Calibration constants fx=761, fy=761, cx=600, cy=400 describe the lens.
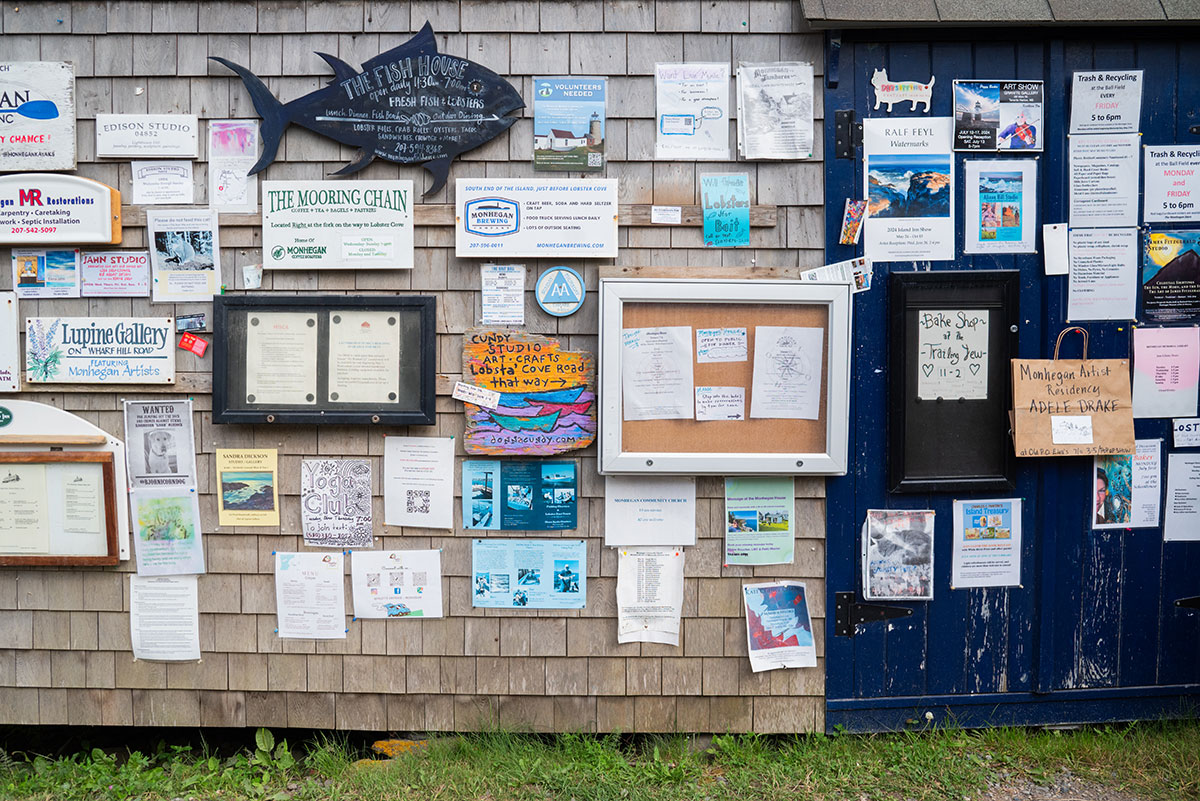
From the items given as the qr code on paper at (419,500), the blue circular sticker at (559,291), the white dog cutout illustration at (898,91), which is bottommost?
the qr code on paper at (419,500)

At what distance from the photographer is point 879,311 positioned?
317 cm

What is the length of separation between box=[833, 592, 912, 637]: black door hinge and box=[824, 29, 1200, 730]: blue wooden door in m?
0.03

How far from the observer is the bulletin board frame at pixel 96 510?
3.17 m

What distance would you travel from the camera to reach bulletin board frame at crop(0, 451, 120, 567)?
125 inches

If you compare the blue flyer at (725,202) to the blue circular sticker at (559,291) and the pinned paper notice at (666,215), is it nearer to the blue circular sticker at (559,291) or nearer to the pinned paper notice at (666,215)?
the pinned paper notice at (666,215)

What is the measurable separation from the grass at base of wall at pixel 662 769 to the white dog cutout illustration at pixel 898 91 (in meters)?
2.64

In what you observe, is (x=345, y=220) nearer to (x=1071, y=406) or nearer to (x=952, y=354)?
(x=952, y=354)

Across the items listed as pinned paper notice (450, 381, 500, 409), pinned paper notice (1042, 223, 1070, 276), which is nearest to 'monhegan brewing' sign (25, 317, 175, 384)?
pinned paper notice (450, 381, 500, 409)

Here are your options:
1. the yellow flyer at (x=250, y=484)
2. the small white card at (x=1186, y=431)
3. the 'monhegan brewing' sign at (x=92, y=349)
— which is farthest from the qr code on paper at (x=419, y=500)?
the small white card at (x=1186, y=431)

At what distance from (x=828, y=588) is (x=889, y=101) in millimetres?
2037

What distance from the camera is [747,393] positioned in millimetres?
3146

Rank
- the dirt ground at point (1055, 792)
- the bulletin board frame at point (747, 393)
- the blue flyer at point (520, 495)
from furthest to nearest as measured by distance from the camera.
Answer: the blue flyer at point (520, 495), the bulletin board frame at point (747, 393), the dirt ground at point (1055, 792)

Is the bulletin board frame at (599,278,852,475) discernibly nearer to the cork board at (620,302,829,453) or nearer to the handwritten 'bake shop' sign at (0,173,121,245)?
the cork board at (620,302,829,453)

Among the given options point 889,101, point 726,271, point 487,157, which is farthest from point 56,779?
point 889,101
